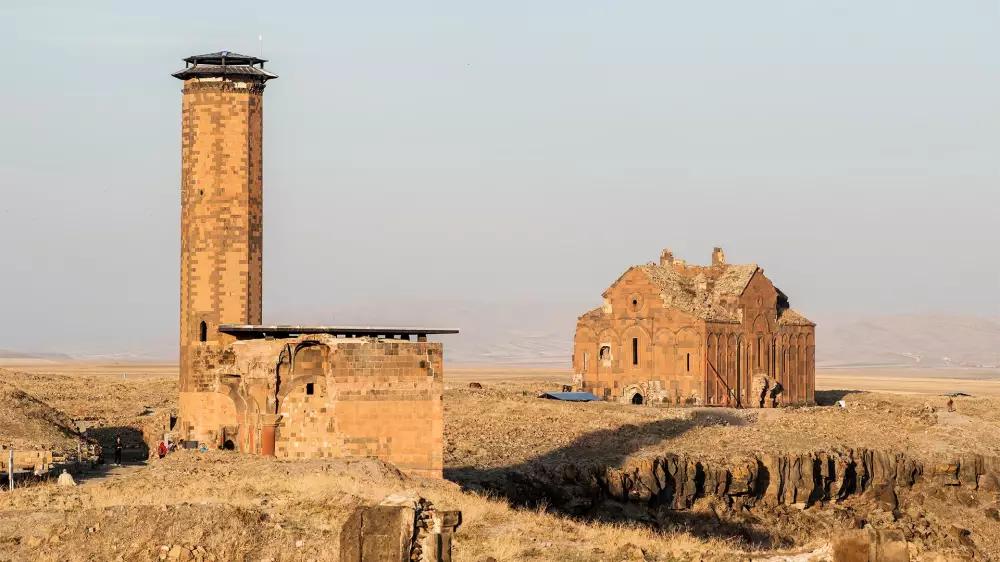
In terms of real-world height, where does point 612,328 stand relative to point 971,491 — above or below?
above

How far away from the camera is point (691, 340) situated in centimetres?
6038

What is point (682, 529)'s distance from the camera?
37094 mm

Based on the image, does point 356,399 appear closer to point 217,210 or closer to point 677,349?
point 217,210

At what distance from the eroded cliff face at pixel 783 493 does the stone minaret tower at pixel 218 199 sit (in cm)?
853

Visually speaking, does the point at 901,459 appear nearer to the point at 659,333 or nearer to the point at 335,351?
the point at 659,333

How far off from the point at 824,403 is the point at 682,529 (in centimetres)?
3603

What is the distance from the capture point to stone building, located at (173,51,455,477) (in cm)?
3025

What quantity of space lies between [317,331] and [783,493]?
61.3ft

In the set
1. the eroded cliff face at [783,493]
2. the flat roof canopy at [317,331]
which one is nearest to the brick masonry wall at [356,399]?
the flat roof canopy at [317,331]

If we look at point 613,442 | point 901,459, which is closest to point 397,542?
point 613,442

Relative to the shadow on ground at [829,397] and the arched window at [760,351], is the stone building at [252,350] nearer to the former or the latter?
the arched window at [760,351]

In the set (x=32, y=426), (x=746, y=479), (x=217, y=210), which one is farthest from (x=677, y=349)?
(x=32, y=426)

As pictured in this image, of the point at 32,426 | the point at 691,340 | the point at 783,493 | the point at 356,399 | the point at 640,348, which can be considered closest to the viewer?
the point at 356,399

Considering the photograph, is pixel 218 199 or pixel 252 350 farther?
pixel 218 199
